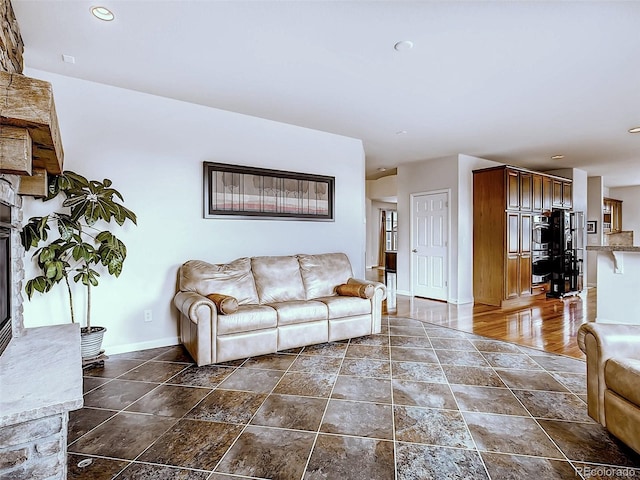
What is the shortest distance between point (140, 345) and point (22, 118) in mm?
2575

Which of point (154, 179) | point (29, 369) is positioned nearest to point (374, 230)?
point (154, 179)

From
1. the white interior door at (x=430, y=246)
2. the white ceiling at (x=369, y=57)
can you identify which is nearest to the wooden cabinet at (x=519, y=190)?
the white interior door at (x=430, y=246)

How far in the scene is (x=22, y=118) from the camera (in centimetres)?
137

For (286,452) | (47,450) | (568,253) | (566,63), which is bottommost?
(286,452)

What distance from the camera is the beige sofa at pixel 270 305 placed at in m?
2.97

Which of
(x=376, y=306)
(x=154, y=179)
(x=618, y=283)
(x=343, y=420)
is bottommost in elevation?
(x=343, y=420)

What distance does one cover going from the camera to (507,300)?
5488 millimetres

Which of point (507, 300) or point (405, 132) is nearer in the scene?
point (405, 132)

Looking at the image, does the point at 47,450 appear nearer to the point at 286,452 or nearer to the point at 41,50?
the point at 286,452

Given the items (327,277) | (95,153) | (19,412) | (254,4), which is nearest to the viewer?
(19,412)

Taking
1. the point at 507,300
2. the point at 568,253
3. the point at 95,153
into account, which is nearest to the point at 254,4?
the point at 95,153

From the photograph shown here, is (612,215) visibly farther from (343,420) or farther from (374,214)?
(343,420)

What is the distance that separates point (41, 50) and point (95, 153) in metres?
0.86

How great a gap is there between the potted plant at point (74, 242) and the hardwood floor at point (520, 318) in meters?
3.60
